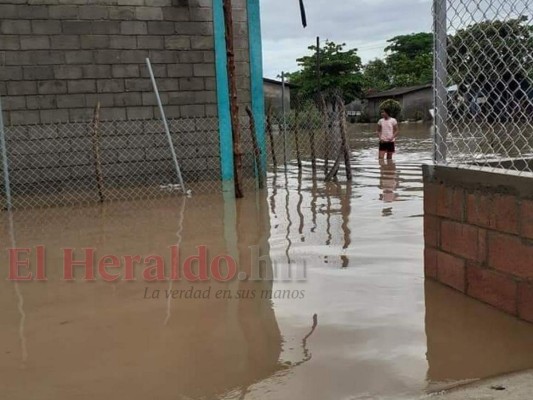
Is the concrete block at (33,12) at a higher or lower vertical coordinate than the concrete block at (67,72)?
higher

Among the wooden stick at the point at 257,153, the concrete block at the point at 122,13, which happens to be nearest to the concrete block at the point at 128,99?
the concrete block at the point at 122,13

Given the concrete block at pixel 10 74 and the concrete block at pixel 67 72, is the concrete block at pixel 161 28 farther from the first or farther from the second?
the concrete block at pixel 10 74

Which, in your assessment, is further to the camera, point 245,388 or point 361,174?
point 361,174

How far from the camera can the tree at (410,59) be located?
197 feet

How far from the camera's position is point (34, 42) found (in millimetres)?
10219

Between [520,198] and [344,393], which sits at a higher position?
[520,198]

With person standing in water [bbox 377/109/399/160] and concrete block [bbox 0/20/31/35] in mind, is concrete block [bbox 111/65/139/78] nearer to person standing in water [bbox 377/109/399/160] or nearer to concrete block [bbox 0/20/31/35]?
concrete block [bbox 0/20/31/35]

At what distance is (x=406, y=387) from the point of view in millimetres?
2863

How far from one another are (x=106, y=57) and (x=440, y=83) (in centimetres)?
778

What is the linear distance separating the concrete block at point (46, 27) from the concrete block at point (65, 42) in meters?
0.10

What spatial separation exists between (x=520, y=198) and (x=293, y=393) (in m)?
1.76

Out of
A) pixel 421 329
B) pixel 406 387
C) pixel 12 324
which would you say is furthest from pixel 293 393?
pixel 12 324

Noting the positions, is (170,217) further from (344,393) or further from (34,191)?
(344,393)

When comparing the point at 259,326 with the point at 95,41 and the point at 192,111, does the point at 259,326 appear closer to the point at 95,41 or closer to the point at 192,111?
the point at 192,111
